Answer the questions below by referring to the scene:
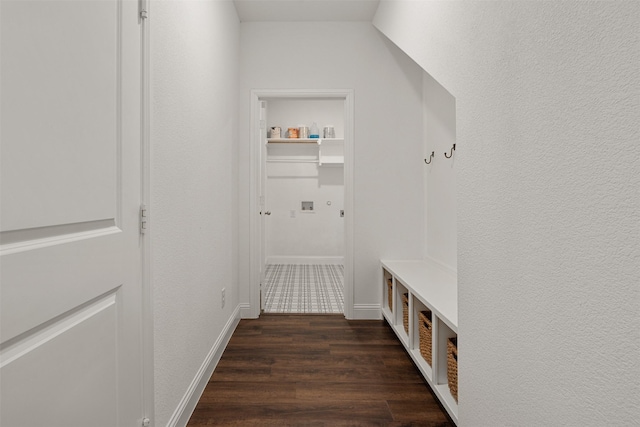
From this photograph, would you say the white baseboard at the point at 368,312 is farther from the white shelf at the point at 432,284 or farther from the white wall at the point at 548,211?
the white wall at the point at 548,211

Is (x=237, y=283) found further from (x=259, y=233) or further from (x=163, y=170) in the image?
(x=163, y=170)

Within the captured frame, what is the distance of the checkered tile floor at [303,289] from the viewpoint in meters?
3.46

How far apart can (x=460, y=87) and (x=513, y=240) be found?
26.5 inches

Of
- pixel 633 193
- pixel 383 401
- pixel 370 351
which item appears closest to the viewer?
pixel 633 193

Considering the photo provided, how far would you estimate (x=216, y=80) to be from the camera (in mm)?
2301

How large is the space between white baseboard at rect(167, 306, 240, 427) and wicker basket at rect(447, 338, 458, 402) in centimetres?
128

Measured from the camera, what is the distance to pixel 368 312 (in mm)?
3170

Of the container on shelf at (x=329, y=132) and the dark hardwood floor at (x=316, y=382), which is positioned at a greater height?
the container on shelf at (x=329, y=132)

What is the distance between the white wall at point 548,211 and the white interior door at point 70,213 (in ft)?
3.85

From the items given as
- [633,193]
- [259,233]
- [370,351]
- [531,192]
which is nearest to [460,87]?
[531,192]

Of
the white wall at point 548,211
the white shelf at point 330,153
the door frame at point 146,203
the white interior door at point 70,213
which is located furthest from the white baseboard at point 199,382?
the white shelf at point 330,153

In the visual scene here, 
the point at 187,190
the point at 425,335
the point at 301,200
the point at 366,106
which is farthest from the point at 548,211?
the point at 301,200

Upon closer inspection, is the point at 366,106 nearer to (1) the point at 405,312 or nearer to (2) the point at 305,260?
(1) the point at 405,312

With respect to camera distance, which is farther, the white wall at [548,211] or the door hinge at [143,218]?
the door hinge at [143,218]
